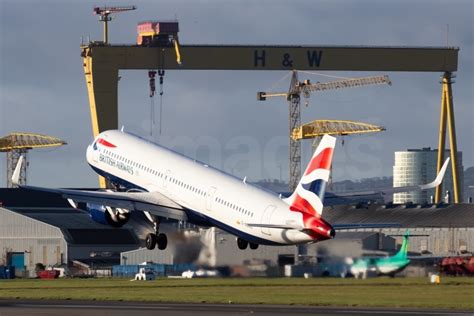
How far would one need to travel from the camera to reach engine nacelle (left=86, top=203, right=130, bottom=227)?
9331 centimetres

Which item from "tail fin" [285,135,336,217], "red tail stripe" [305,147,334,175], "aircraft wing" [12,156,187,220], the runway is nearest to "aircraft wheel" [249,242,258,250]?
"aircraft wing" [12,156,187,220]

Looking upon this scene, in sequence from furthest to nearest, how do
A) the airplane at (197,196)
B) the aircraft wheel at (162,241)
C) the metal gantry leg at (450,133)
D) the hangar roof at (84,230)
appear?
1. the metal gantry leg at (450,133)
2. the hangar roof at (84,230)
3. the aircraft wheel at (162,241)
4. the airplane at (197,196)

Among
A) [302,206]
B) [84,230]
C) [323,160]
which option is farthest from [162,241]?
[84,230]

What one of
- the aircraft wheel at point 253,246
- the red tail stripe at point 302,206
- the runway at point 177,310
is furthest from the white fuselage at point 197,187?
the runway at point 177,310

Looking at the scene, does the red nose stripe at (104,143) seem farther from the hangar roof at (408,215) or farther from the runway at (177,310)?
the hangar roof at (408,215)

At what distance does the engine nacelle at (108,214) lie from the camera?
93312 millimetres

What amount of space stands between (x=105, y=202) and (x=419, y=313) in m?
31.2

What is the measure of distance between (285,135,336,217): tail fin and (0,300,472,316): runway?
9.95 metres

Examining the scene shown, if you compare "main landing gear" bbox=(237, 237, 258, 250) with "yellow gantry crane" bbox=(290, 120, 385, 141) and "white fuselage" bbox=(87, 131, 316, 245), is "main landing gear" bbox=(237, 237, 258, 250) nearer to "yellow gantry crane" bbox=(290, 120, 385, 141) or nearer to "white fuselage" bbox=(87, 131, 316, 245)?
"white fuselage" bbox=(87, 131, 316, 245)

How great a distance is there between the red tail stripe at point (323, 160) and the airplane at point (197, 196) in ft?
0.17

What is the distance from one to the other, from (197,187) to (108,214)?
7.61m

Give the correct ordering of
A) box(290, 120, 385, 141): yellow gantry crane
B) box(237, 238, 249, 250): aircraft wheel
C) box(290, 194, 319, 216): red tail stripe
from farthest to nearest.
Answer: box(290, 120, 385, 141): yellow gantry crane → box(237, 238, 249, 250): aircraft wheel → box(290, 194, 319, 216): red tail stripe

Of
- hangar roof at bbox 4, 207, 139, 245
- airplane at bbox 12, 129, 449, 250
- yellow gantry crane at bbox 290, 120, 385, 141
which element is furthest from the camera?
yellow gantry crane at bbox 290, 120, 385, 141

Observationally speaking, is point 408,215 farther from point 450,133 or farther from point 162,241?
point 162,241
